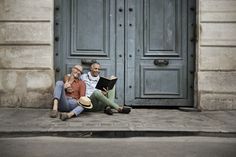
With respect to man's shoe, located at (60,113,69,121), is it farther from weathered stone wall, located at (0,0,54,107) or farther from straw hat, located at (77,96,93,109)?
weathered stone wall, located at (0,0,54,107)

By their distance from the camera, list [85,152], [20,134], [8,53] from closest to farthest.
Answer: [85,152]
[20,134]
[8,53]

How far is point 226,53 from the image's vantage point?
9.88 m

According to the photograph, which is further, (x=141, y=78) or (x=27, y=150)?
(x=141, y=78)

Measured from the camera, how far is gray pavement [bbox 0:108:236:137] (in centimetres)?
703

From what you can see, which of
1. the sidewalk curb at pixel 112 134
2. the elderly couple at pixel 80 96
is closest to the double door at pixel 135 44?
the elderly couple at pixel 80 96

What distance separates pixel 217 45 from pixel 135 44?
5.70 feet

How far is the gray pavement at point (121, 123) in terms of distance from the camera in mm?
7031

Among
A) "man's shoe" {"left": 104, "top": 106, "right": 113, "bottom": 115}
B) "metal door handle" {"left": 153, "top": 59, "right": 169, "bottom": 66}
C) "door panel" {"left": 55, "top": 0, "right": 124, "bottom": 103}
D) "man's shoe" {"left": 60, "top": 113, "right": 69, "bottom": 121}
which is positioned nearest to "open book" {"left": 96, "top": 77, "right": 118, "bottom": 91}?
"man's shoe" {"left": 104, "top": 106, "right": 113, "bottom": 115}

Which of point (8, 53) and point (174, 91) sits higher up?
point (8, 53)

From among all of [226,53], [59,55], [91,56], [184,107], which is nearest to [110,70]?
[91,56]

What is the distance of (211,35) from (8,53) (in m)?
4.27

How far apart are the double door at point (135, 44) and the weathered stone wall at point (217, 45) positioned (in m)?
0.34

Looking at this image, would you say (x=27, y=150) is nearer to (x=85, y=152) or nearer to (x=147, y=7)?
(x=85, y=152)

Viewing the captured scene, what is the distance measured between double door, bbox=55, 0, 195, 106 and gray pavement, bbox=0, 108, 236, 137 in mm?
726
